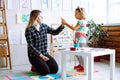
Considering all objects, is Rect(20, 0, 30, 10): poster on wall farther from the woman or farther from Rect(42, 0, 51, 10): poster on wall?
the woman

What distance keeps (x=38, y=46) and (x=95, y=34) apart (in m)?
1.65

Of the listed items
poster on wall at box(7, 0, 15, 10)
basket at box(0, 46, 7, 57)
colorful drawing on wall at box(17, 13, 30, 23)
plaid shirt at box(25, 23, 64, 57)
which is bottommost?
basket at box(0, 46, 7, 57)

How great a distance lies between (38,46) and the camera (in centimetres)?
331

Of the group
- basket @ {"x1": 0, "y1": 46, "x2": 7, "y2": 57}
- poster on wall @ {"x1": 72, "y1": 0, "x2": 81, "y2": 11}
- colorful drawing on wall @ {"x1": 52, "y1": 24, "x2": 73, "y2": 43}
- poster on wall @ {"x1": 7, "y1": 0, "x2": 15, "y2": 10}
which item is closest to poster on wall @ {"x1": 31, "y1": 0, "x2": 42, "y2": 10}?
poster on wall @ {"x1": 7, "y1": 0, "x2": 15, "y2": 10}

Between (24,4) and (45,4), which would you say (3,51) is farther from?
(45,4)

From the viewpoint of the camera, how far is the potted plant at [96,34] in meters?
4.48

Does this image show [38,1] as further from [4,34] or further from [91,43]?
[91,43]

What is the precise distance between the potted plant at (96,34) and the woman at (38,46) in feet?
4.79

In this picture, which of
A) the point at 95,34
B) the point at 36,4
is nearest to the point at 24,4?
the point at 36,4

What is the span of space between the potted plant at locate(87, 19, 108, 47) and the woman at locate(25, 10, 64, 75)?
1491mm

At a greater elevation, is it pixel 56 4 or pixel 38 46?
pixel 56 4

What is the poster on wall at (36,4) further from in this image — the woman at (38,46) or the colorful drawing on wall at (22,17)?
the woman at (38,46)

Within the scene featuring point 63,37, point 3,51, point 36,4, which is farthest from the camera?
point 63,37

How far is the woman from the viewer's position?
321 cm
